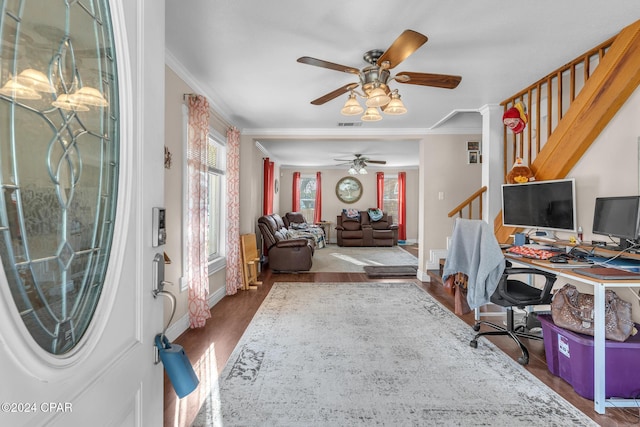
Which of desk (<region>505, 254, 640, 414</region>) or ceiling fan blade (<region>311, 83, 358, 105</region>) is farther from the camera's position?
Result: ceiling fan blade (<region>311, 83, 358, 105</region>)

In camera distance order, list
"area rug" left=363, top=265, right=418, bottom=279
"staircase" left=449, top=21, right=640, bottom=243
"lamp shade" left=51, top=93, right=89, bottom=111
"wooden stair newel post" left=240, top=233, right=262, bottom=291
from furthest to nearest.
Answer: "area rug" left=363, top=265, right=418, bottom=279, "wooden stair newel post" left=240, top=233, right=262, bottom=291, "staircase" left=449, top=21, right=640, bottom=243, "lamp shade" left=51, top=93, right=89, bottom=111

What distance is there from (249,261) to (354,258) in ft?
9.93

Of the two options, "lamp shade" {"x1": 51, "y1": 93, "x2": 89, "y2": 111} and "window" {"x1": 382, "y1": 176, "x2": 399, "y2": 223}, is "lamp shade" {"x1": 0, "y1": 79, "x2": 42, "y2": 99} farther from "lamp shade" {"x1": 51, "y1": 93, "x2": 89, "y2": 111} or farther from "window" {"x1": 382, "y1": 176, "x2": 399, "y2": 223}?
"window" {"x1": 382, "y1": 176, "x2": 399, "y2": 223}

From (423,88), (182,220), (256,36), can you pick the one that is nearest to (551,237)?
(423,88)

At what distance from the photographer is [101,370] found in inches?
26.8

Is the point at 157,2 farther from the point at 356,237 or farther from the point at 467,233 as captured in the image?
the point at 356,237

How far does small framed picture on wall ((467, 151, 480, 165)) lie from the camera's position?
5.11 meters

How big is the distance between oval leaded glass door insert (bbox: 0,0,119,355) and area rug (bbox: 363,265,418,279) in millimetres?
4850

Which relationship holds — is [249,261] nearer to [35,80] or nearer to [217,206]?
[217,206]

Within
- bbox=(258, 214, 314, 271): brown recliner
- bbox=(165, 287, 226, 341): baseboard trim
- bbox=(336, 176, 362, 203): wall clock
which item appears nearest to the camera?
bbox=(165, 287, 226, 341): baseboard trim

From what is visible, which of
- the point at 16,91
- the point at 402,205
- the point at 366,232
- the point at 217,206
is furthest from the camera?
the point at 402,205

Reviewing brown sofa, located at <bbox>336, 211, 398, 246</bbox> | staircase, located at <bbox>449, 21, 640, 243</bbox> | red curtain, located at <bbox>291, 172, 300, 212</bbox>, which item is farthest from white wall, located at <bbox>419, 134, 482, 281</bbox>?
red curtain, located at <bbox>291, 172, 300, 212</bbox>

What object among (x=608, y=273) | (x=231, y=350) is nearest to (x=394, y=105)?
(x=608, y=273)

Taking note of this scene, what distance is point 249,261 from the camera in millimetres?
4723
